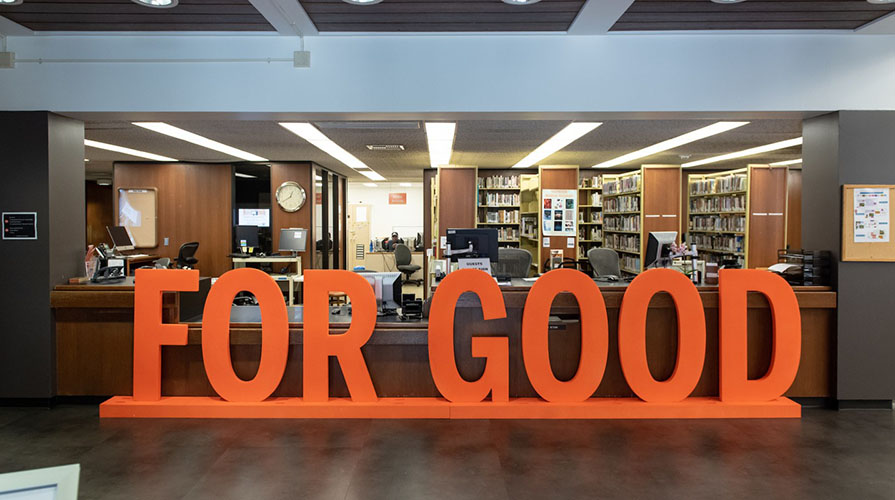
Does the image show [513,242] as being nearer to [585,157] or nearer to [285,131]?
[585,157]

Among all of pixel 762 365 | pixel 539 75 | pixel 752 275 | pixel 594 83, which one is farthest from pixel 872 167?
pixel 539 75

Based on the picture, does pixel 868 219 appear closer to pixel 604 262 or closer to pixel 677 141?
pixel 604 262

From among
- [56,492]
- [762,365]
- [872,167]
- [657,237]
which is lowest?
[762,365]

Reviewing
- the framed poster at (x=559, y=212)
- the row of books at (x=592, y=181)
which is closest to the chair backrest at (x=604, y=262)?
the framed poster at (x=559, y=212)

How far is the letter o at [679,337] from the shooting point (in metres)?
4.55

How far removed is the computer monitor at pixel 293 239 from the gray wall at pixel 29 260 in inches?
218

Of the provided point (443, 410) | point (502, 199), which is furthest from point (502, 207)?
point (443, 410)

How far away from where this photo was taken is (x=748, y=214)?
914cm

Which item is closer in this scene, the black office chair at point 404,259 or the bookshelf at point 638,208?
the bookshelf at point 638,208

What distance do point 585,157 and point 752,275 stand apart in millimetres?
5637

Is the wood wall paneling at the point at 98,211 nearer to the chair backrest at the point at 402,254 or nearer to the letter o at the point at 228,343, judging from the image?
the chair backrest at the point at 402,254

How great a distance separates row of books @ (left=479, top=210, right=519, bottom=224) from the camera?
11414 mm

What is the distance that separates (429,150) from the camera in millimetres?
9047

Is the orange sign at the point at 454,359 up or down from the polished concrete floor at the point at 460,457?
up
